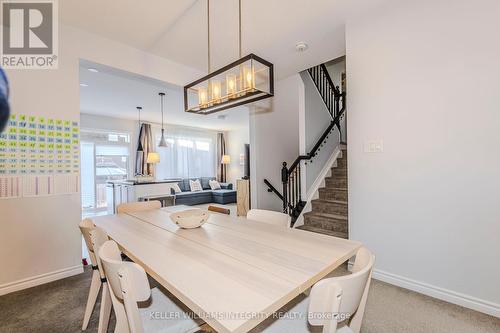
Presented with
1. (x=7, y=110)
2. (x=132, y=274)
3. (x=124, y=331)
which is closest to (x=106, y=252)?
(x=132, y=274)

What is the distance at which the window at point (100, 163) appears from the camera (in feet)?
21.0

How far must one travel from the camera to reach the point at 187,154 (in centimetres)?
858

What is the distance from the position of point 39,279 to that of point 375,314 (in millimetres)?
3084

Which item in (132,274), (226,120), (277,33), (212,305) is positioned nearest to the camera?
(212,305)

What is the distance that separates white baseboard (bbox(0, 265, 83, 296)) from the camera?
2.18m

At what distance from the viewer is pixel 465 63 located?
6.05ft

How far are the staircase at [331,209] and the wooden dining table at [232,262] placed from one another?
1776mm

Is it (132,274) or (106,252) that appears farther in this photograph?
(106,252)

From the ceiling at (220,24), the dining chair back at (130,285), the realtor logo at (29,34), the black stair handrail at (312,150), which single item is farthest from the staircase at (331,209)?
the realtor logo at (29,34)

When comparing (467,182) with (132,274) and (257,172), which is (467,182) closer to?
(132,274)

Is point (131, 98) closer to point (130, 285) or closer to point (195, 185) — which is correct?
point (195, 185)

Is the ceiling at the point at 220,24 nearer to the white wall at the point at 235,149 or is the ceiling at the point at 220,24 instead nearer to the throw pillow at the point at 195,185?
the throw pillow at the point at 195,185

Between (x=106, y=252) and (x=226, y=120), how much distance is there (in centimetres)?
664

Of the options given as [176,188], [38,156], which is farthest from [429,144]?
[176,188]
